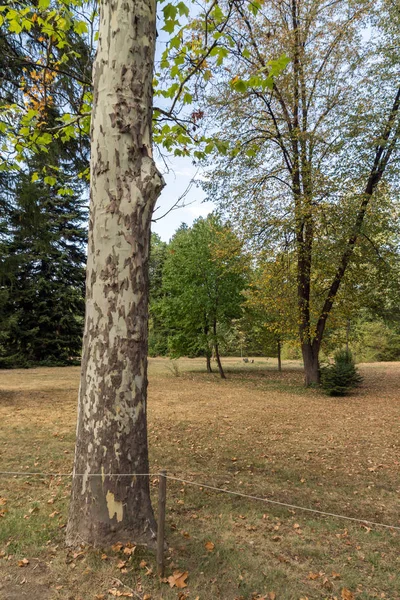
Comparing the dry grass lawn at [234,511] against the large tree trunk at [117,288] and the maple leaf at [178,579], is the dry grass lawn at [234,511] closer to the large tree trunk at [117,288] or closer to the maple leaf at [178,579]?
the maple leaf at [178,579]

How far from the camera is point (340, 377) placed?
12.6 meters

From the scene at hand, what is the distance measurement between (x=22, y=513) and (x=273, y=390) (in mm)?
10877

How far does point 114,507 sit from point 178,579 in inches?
27.3

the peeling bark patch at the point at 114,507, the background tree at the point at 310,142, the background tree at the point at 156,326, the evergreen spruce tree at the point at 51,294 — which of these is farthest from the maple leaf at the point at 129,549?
the background tree at the point at 156,326

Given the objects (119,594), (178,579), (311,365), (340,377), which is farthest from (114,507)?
(311,365)

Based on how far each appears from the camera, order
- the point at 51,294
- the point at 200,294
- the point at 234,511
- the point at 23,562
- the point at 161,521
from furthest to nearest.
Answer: the point at 51,294 < the point at 200,294 < the point at 234,511 < the point at 23,562 < the point at 161,521

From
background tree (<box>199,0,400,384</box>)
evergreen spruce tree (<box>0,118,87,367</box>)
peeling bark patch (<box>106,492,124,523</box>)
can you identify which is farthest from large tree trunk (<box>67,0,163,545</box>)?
evergreen spruce tree (<box>0,118,87,367</box>)

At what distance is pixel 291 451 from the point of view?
6.22 metres

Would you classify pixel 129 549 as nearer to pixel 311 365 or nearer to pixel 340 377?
pixel 340 377

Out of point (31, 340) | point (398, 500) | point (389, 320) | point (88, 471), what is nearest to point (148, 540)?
point (88, 471)

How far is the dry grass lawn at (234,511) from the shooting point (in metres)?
2.86

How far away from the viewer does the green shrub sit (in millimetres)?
12461

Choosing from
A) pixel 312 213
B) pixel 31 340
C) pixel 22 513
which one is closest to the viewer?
pixel 22 513

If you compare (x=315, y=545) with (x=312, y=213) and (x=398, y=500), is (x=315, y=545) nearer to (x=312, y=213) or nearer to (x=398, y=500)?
(x=398, y=500)
